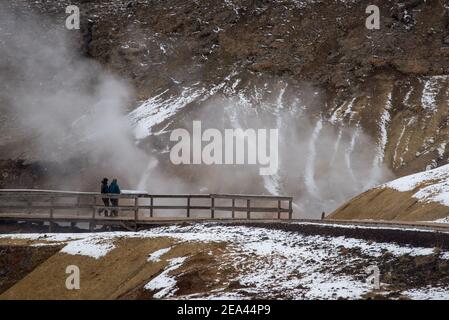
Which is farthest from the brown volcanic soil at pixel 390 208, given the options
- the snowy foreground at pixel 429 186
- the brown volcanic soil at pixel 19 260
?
the brown volcanic soil at pixel 19 260

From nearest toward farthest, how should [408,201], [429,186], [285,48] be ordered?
[408,201], [429,186], [285,48]

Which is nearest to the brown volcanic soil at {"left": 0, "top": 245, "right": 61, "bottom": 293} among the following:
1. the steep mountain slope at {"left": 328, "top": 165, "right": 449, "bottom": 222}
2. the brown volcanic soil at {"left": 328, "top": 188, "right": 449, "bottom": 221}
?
the brown volcanic soil at {"left": 328, "top": 188, "right": 449, "bottom": 221}

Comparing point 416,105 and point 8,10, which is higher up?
point 8,10

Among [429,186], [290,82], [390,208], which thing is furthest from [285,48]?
[429,186]

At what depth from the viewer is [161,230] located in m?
29.4

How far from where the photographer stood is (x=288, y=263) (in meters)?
20.6

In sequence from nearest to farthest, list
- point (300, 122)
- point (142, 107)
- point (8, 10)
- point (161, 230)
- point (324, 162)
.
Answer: point (161, 230) < point (324, 162) < point (300, 122) < point (142, 107) < point (8, 10)

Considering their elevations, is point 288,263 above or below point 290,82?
below

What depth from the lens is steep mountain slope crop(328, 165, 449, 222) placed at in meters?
29.3

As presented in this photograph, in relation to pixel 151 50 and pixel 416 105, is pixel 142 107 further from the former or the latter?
pixel 416 105

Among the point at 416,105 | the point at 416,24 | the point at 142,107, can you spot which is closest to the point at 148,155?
the point at 142,107

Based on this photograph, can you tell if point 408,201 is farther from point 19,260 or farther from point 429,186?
point 19,260

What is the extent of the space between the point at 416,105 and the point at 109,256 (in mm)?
36575

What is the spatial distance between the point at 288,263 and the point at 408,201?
12689 mm
